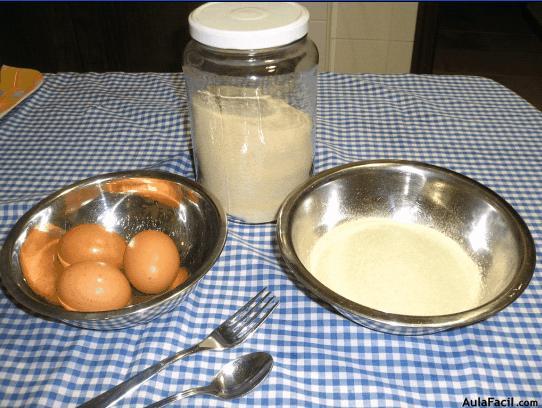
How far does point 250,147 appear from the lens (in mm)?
682

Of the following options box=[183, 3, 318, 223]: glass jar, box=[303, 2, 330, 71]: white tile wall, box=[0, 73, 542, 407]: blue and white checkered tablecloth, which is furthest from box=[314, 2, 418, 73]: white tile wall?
box=[183, 3, 318, 223]: glass jar

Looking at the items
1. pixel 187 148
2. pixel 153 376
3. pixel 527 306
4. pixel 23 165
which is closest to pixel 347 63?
pixel 187 148

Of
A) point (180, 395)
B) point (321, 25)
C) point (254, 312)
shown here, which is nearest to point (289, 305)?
point (254, 312)

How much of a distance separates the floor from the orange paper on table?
201 centimetres

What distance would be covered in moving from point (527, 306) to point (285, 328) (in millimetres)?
304

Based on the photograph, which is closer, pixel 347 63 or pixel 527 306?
pixel 527 306

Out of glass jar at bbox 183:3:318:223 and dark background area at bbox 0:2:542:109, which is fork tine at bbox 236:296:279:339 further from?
dark background area at bbox 0:2:542:109

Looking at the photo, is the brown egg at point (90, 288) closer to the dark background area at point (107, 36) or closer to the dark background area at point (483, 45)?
the dark background area at point (107, 36)

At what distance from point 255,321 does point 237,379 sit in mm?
81

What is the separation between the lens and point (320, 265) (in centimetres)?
63

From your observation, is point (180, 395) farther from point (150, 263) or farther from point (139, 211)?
point (139, 211)

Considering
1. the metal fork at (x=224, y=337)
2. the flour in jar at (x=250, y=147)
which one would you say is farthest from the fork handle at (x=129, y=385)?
the flour in jar at (x=250, y=147)

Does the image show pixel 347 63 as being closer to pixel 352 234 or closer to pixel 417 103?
pixel 417 103

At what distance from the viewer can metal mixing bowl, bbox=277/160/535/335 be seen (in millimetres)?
578
